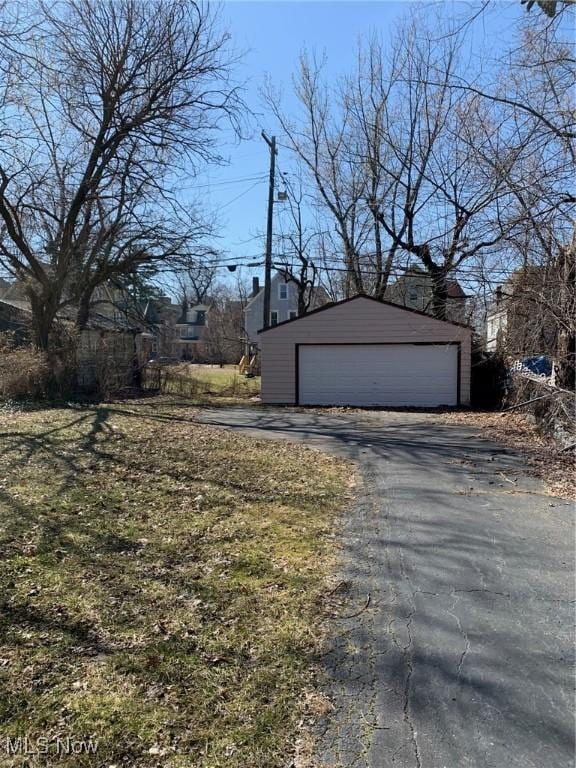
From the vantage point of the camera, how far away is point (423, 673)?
114 inches

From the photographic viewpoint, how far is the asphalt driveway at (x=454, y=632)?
7.86 feet

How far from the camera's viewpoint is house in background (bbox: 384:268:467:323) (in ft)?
54.5

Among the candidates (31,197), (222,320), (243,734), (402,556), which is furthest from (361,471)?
(222,320)

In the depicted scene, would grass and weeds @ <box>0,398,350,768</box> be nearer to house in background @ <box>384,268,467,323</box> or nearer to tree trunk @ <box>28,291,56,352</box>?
tree trunk @ <box>28,291,56,352</box>

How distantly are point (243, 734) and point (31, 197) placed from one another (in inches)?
696

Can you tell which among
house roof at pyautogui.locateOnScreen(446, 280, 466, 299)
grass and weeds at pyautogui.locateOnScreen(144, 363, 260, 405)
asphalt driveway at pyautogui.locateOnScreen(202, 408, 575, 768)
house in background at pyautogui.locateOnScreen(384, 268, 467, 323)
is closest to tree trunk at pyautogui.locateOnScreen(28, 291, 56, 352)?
grass and weeds at pyautogui.locateOnScreen(144, 363, 260, 405)

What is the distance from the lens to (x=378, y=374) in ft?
59.6

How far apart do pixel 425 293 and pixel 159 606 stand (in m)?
21.4

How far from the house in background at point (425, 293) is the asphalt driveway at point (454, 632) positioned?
9.43m

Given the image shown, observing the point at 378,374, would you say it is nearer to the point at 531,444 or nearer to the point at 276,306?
the point at 531,444

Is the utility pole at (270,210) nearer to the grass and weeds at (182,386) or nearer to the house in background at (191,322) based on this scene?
the grass and weeds at (182,386)

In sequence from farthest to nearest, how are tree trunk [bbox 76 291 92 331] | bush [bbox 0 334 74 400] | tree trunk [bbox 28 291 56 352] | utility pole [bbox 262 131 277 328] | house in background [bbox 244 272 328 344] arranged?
house in background [bbox 244 272 328 344] → utility pole [bbox 262 131 277 328] → tree trunk [bbox 76 291 92 331] → tree trunk [bbox 28 291 56 352] → bush [bbox 0 334 74 400]

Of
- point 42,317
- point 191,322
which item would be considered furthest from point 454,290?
point 191,322

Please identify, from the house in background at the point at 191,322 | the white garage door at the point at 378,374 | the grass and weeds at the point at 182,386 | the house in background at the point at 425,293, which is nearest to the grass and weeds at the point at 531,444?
the white garage door at the point at 378,374
